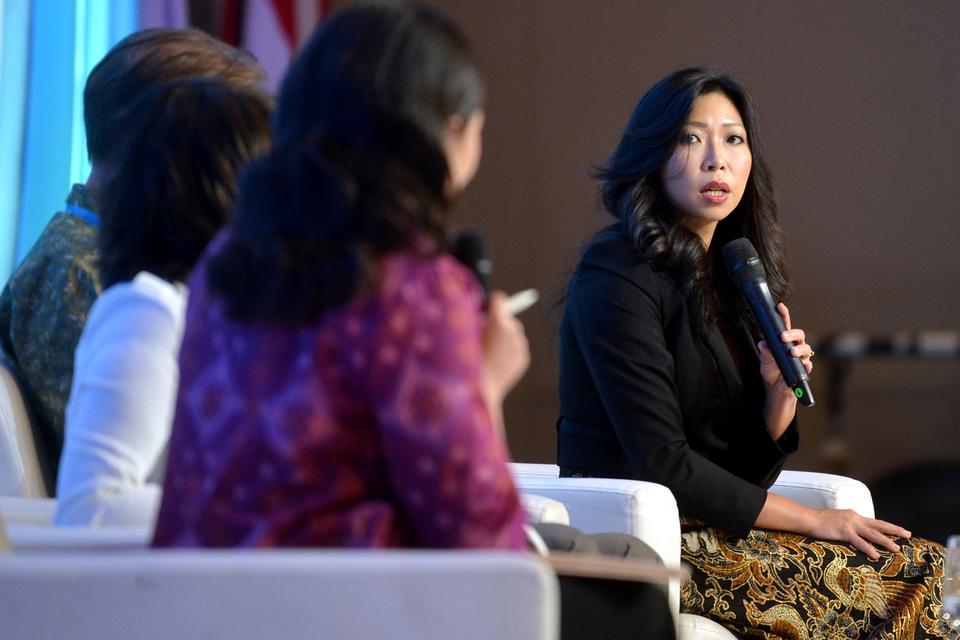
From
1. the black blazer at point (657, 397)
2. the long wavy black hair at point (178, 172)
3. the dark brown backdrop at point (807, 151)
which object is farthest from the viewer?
the dark brown backdrop at point (807, 151)

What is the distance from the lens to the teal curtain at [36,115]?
3035 mm

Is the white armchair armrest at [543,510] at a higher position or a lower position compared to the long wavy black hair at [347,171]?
lower

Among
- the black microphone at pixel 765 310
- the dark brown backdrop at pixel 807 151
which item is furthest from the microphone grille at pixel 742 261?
the dark brown backdrop at pixel 807 151

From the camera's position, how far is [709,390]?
237 centimetres

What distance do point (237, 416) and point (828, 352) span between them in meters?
3.55

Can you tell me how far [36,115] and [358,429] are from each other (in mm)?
2215

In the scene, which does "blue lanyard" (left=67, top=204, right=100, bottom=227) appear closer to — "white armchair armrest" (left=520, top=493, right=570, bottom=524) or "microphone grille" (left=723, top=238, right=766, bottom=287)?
"white armchair armrest" (left=520, top=493, right=570, bottom=524)

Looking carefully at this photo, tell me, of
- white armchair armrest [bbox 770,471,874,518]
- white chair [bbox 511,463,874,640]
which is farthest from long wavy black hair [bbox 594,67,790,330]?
white chair [bbox 511,463,874,640]

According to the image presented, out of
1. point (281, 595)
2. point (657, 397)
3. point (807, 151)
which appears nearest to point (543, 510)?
point (657, 397)

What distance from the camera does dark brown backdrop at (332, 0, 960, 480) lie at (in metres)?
4.39

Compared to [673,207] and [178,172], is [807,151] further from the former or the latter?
[178,172]

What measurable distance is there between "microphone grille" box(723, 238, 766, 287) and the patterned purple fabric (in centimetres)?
122

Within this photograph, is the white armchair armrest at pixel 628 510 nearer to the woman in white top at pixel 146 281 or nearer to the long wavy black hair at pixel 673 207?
the long wavy black hair at pixel 673 207

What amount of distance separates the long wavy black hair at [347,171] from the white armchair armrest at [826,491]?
1446 millimetres
